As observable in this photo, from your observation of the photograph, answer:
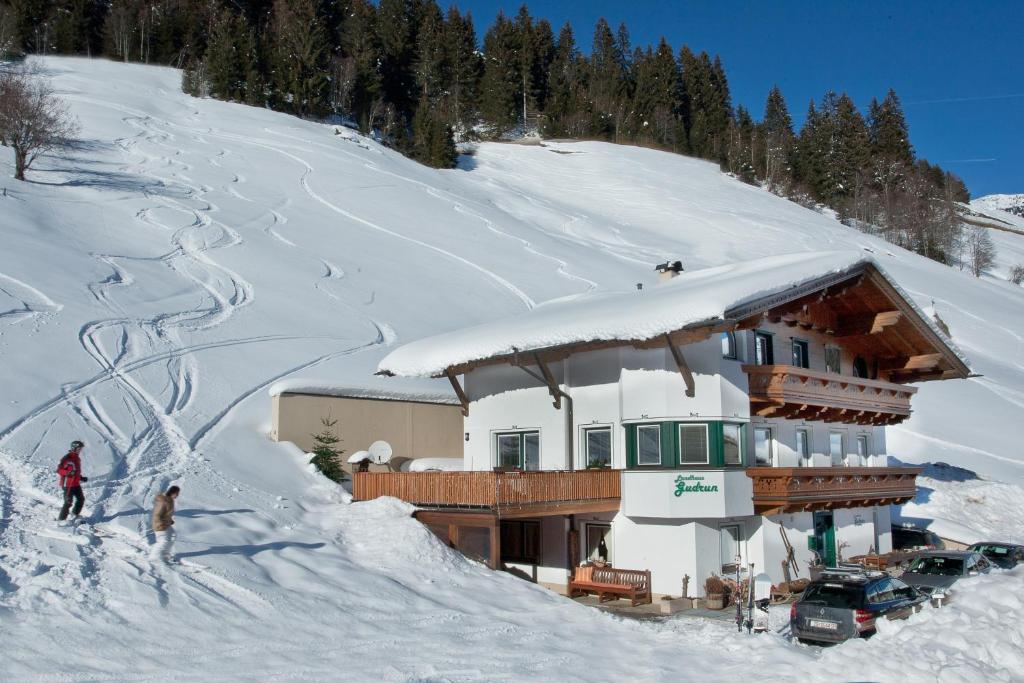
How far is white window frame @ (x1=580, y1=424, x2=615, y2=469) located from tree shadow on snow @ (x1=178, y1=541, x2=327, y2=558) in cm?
700

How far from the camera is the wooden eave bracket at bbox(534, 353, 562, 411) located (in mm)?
21469

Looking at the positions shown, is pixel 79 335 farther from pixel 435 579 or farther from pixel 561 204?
pixel 561 204

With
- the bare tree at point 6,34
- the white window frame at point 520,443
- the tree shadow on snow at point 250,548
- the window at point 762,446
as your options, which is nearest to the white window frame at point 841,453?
the window at point 762,446

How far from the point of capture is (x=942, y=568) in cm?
1933

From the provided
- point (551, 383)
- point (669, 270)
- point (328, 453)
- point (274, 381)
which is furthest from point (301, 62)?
point (551, 383)

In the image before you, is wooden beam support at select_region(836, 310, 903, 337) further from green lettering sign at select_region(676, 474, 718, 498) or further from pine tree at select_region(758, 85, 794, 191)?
pine tree at select_region(758, 85, 794, 191)

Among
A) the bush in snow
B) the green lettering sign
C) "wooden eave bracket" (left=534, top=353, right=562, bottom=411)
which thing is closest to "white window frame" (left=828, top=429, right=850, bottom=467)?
the green lettering sign

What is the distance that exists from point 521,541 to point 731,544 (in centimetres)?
504

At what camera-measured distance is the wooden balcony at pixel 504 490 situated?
60.6 ft

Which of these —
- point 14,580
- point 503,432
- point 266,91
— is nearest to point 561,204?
point 266,91

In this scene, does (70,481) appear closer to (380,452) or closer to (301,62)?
(380,452)

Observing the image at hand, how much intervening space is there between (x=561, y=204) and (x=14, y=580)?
203 ft

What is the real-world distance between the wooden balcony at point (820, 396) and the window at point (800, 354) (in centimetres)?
130

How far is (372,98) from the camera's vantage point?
93.1m
